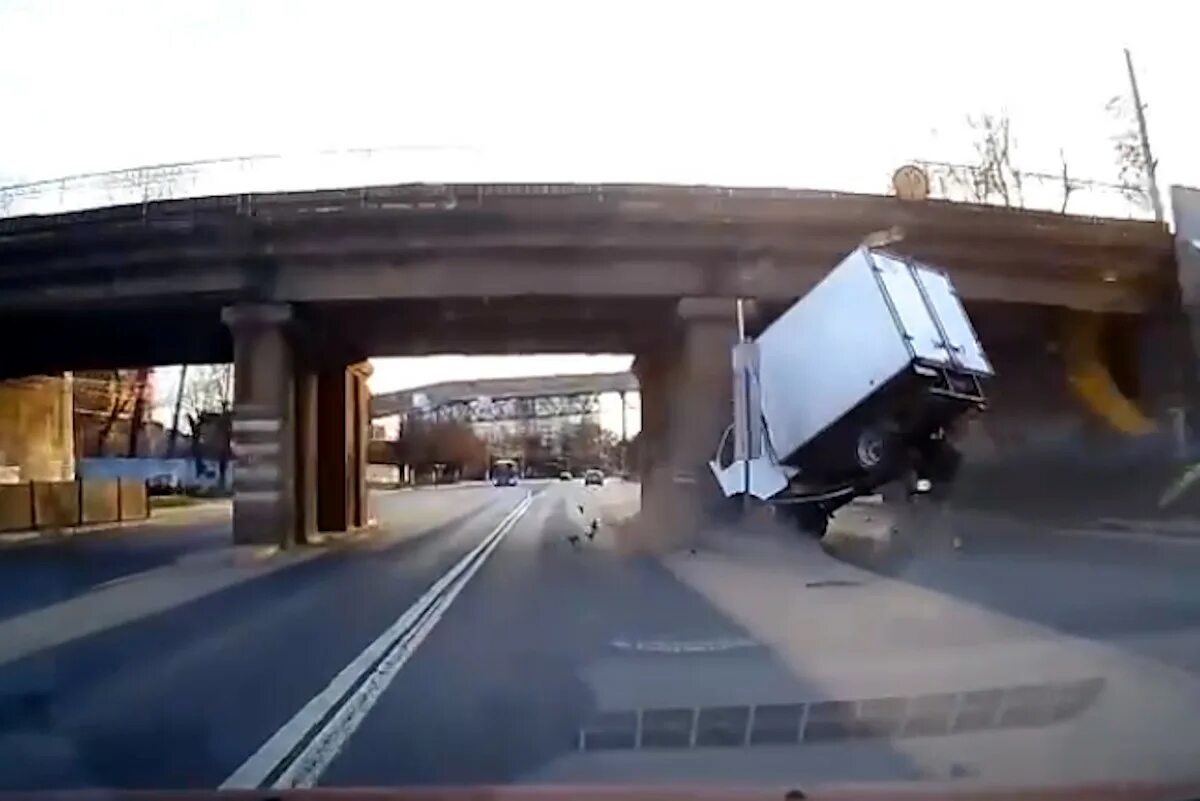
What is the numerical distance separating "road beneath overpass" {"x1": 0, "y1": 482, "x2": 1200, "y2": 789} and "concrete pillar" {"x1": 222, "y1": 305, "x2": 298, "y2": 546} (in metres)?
7.37

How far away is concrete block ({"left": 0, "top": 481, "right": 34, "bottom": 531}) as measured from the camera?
45.5 m

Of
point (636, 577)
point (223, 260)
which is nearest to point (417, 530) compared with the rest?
point (223, 260)

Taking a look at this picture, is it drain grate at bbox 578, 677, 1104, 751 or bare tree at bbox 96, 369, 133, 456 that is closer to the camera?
drain grate at bbox 578, 677, 1104, 751

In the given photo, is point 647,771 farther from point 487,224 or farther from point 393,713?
point 487,224

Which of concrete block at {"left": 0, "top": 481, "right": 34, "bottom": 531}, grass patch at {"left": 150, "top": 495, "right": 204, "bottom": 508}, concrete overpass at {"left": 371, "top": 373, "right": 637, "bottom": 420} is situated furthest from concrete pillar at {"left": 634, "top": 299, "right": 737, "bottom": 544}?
concrete overpass at {"left": 371, "top": 373, "right": 637, "bottom": 420}


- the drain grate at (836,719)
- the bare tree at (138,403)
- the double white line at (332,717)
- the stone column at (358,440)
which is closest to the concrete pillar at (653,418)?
the stone column at (358,440)

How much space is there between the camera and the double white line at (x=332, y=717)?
793 cm

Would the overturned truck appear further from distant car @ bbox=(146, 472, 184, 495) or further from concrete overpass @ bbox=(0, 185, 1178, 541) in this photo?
distant car @ bbox=(146, 472, 184, 495)

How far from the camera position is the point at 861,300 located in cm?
2364

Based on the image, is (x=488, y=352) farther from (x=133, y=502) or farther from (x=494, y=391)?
(x=494, y=391)

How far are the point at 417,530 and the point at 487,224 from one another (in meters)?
13.6

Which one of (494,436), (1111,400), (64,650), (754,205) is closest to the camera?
(64,650)

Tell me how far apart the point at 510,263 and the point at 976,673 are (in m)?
21.3

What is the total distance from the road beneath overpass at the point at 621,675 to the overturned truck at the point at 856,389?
223 centimetres
